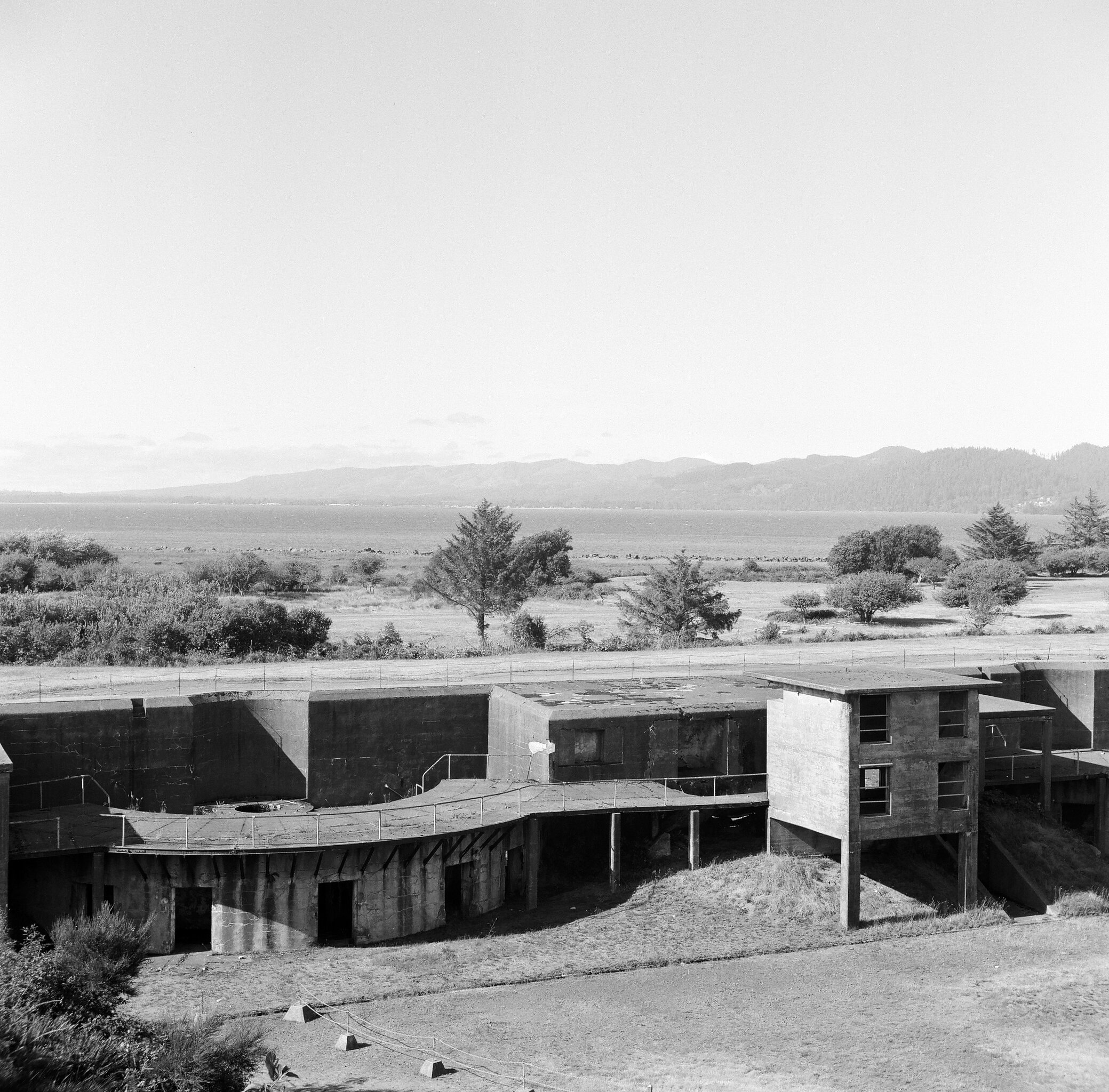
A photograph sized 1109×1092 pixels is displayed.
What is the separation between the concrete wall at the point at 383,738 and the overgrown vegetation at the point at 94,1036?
50.0 ft

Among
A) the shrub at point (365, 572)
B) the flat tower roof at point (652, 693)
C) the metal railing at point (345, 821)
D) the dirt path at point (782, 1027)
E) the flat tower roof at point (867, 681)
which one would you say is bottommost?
the dirt path at point (782, 1027)

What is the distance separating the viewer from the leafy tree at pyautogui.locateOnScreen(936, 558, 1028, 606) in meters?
73.2

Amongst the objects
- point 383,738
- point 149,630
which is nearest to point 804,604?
point 149,630

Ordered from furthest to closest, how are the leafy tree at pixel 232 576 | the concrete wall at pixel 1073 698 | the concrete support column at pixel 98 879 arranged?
1. the leafy tree at pixel 232 576
2. the concrete wall at pixel 1073 698
3. the concrete support column at pixel 98 879

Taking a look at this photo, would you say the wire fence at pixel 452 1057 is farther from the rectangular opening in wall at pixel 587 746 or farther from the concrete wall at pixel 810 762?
the rectangular opening in wall at pixel 587 746

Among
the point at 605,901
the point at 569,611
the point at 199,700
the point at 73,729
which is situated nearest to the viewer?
the point at 605,901

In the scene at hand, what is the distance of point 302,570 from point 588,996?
71.3 metres

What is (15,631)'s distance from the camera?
4825cm

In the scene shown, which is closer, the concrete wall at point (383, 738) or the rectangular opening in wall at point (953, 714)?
the rectangular opening in wall at point (953, 714)

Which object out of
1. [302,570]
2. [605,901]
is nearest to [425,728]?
[605,901]

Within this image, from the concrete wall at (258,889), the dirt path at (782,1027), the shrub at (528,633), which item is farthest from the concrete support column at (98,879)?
the shrub at (528,633)

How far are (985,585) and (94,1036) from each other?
6404cm

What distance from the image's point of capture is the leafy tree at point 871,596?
70750 millimetres

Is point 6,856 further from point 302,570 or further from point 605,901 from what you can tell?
point 302,570
